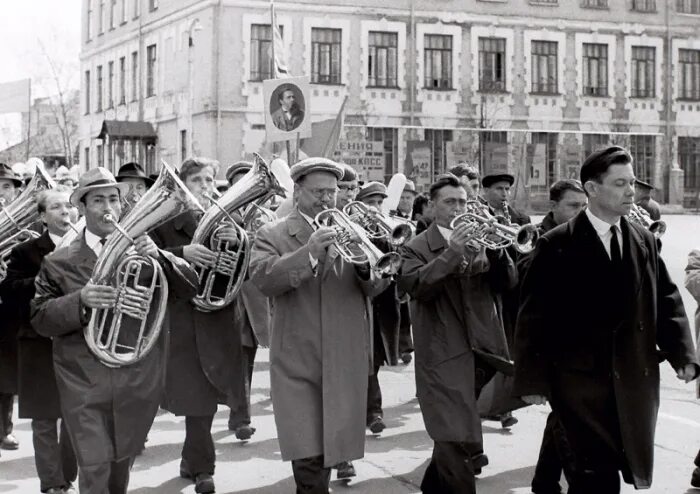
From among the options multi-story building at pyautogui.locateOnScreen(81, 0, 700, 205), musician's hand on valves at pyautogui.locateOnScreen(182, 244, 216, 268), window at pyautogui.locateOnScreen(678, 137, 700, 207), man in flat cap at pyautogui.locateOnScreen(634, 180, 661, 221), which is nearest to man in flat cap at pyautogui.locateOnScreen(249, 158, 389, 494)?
musician's hand on valves at pyautogui.locateOnScreen(182, 244, 216, 268)

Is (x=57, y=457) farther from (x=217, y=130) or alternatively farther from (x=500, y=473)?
(x=217, y=130)

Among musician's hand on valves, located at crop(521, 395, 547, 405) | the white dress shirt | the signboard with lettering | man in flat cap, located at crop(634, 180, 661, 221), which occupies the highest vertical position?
the signboard with lettering

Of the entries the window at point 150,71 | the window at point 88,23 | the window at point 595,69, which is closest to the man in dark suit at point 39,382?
the window at point 150,71

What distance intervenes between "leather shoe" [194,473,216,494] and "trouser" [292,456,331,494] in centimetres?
132

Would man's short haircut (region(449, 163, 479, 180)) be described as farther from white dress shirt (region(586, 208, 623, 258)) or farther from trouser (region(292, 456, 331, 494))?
trouser (region(292, 456, 331, 494))

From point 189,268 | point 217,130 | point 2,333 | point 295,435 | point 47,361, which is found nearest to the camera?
point 295,435

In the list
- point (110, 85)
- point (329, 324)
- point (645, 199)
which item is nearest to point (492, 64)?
point (110, 85)

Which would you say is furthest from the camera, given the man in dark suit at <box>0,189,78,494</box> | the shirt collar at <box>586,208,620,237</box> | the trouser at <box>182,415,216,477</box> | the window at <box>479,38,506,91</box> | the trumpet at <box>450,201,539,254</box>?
the window at <box>479,38,506,91</box>

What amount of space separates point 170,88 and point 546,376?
36.8 m

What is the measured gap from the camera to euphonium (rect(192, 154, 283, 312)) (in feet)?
24.5

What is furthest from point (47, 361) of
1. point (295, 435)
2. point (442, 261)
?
point (442, 261)

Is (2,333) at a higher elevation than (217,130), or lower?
lower

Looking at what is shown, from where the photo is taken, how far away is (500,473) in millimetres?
7840

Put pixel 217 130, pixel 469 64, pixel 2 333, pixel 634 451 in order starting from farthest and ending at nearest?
pixel 469 64, pixel 217 130, pixel 2 333, pixel 634 451
